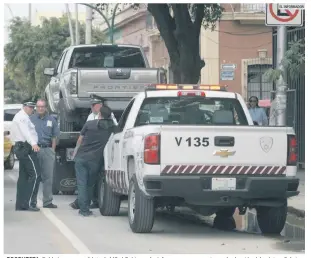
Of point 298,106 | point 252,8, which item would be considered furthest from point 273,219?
point 252,8

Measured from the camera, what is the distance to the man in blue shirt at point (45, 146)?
15.9 metres

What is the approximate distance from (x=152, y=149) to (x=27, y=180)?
14.5 ft

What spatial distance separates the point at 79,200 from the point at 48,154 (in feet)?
5.09

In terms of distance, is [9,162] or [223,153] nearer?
[223,153]

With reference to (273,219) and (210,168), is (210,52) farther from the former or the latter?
(210,168)

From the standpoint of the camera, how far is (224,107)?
13.7 meters

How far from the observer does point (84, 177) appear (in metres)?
14.8

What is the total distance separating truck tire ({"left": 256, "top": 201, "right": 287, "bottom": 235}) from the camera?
504 inches

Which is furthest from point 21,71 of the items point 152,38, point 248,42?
point 248,42

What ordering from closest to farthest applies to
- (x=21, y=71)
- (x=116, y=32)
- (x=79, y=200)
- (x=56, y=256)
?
(x=56, y=256) → (x=79, y=200) → (x=116, y=32) → (x=21, y=71)

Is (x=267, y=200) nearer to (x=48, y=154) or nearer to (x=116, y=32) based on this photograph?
(x=48, y=154)

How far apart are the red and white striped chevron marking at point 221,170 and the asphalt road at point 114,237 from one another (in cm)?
88

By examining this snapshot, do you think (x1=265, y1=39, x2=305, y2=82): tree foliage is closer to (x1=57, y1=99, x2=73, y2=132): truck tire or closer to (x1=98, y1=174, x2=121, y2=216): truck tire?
(x1=98, y1=174, x2=121, y2=216): truck tire

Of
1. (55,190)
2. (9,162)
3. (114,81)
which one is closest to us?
(114,81)
